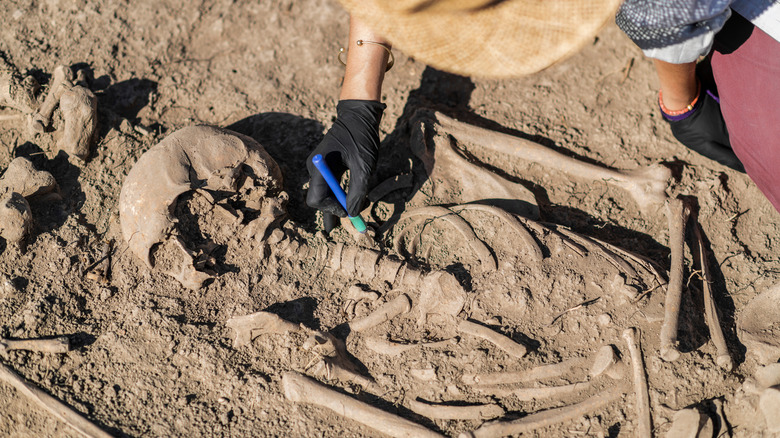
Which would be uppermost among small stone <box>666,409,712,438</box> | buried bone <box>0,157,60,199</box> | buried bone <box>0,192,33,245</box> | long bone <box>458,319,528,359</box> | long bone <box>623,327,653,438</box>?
buried bone <box>0,157,60,199</box>

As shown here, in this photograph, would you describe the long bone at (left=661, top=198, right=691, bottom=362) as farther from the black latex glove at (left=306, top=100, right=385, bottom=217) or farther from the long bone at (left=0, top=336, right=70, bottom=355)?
the long bone at (left=0, top=336, right=70, bottom=355)

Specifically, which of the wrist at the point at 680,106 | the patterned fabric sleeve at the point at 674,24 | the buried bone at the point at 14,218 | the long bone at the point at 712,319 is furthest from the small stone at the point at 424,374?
the buried bone at the point at 14,218

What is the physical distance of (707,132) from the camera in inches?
134

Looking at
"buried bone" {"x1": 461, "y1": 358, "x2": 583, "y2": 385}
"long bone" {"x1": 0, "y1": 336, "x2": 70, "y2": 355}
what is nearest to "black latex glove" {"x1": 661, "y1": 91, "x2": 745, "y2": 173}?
"buried bone" {"x1": 461, "y1": 358, "x2": 583, "y2": 385}

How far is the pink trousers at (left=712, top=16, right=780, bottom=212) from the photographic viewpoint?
2.79 metres

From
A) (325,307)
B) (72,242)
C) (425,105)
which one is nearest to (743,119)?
(425,105)

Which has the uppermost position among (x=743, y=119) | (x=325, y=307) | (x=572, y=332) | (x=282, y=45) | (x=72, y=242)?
(x=282, y=45)

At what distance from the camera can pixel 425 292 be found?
2982 mm

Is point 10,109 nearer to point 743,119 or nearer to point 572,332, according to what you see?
point 572,332

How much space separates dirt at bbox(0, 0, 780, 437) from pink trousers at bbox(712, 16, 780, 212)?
507 millimetres

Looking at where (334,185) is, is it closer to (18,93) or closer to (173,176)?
(173,176)

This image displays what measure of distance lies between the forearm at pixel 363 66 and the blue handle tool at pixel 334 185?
578mm

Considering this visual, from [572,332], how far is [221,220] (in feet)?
7.35

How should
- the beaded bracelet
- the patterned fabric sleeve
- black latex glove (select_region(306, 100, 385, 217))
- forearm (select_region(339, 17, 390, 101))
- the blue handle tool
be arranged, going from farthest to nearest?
1. the beaded bracelet
2. forearm (select_region(339, 17, 390, 101))
3. black latex glove (select_region(306, 100, 385, 217))
4. the blue handle tool
5. the patterned fabric sleeve
